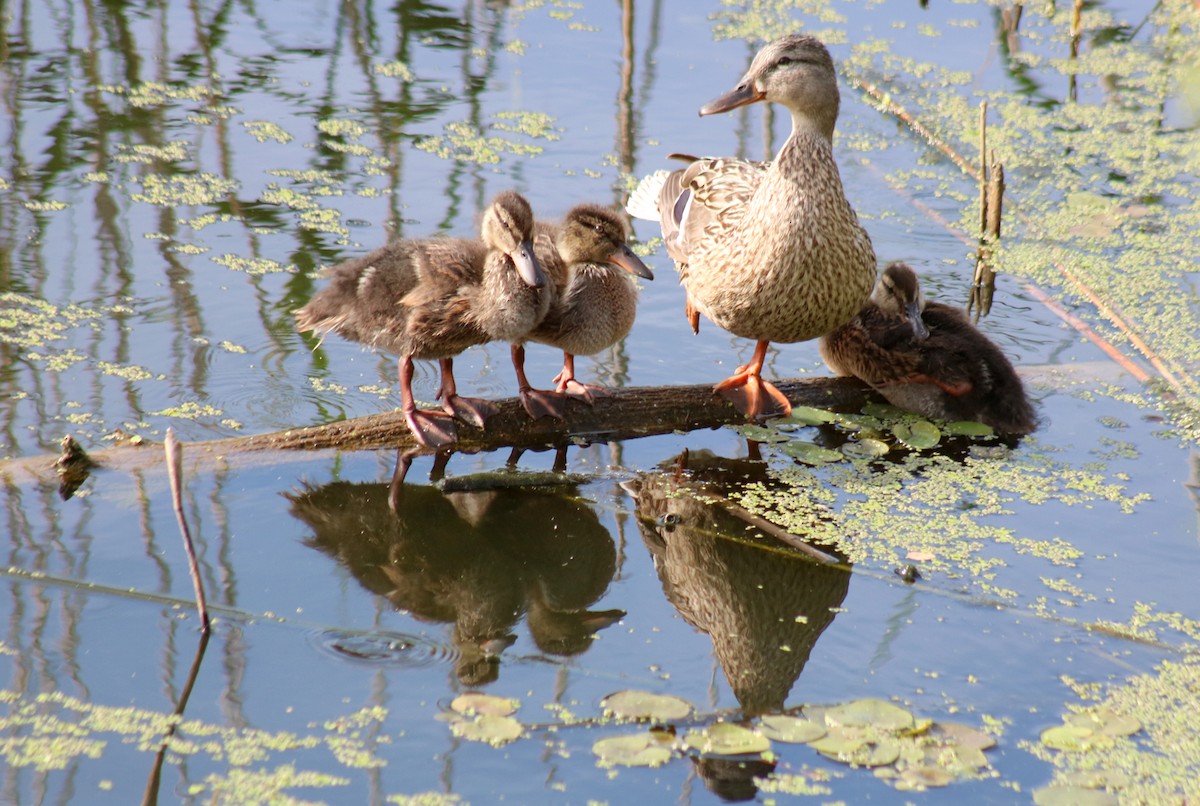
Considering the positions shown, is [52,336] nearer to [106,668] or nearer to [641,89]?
[106,668]

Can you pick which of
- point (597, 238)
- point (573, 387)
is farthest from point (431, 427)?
point (597, 238)

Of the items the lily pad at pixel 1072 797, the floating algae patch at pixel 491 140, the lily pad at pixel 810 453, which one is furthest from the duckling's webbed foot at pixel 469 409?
the floating algae patch at pixel 491 140

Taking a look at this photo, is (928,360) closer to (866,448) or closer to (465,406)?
(866,448)

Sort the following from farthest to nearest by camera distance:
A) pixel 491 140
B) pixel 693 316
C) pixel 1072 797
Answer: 1. pixel 491 140
2. pixel 693 316
3. pixel 1072 797

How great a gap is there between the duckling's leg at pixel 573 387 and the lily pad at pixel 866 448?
0.87 m

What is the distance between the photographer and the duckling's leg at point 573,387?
442cm

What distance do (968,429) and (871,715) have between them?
189cm

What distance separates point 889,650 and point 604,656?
2.43ft

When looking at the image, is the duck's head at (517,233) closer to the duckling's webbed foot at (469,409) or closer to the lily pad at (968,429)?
the duckling's webbed foot at (469,409)

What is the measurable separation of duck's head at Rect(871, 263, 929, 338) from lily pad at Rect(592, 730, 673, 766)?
7.46ft

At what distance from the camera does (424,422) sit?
13.9 feet

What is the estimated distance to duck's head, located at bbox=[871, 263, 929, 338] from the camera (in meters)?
4.67

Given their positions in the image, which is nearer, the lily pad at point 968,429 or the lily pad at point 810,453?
the lily pad at point 810,453

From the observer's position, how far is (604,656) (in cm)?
321
